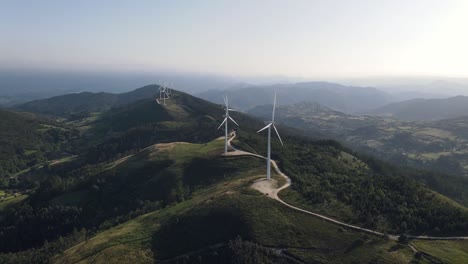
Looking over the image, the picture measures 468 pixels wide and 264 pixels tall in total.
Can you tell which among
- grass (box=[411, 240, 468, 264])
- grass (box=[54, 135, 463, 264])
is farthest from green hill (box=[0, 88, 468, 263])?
grass (box=[411, 240, 468, 264])

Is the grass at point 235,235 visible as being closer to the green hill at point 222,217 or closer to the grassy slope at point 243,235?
the grassy slope at point 243,235

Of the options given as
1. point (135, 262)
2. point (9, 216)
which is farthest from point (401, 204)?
point (9, 216)

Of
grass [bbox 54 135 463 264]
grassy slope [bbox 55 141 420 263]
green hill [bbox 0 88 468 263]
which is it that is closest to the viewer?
grass [bbox 54 135 463 264]

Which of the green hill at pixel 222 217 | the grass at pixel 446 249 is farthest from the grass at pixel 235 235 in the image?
the grass at pixel 446 249

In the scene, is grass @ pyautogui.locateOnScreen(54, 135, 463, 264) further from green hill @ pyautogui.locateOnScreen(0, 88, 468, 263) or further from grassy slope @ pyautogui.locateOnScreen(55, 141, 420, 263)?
green hill @ pyautogui.locateOnScreen(0, 88, 468, 263)

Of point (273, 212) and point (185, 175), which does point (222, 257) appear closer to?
point (273, 212)

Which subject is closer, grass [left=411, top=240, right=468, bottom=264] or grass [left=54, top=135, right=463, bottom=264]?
grass [left=411, top=240, right=468, bottom=264]

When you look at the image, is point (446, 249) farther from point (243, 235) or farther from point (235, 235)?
point (235, 235)

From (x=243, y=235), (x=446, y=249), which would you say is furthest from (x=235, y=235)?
(x=446, y=249)
